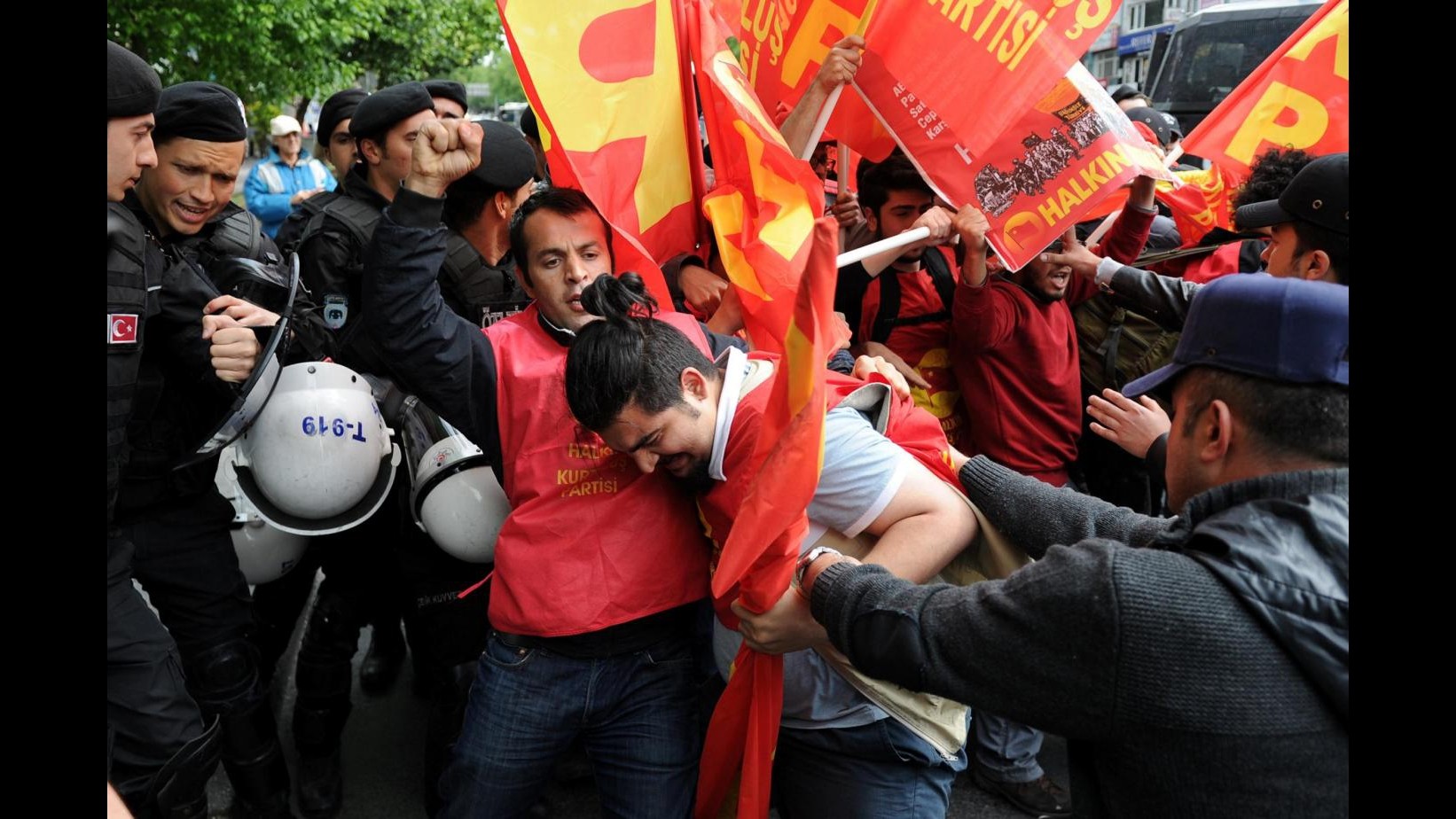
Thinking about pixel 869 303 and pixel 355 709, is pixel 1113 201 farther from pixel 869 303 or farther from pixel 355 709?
pixel 355 709

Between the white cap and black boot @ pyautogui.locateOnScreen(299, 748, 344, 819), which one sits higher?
the white cap

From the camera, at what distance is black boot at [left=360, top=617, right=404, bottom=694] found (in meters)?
4.44

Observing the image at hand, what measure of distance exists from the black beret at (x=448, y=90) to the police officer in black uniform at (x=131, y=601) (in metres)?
2.24

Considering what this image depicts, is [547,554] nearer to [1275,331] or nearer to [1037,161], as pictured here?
[1275,331]

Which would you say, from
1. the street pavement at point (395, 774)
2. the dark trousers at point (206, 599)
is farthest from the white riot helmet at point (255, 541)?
the street pavement at point (395, 774)

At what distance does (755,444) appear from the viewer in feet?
6.90

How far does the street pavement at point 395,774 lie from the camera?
3.71 metres

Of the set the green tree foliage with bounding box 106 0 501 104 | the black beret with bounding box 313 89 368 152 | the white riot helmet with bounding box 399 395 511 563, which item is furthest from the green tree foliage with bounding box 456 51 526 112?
the white riot helmet with bounding box 399 395 511 563

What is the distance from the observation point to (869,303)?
12.3 feet

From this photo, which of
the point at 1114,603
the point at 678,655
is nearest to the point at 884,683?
the point at 678,655

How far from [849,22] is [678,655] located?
5.38 feet

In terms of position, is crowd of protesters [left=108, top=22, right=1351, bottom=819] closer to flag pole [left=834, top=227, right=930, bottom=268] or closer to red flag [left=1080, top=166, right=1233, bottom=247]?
red flag [left=1080, top=166, right=1233, bottom=247]

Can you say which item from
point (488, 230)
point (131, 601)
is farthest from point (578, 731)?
point (488, 230)

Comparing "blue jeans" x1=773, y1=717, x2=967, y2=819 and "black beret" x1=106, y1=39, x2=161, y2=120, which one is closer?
"blue jeans" x1=773, y1=717, x2=967, y2=819
